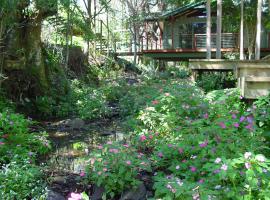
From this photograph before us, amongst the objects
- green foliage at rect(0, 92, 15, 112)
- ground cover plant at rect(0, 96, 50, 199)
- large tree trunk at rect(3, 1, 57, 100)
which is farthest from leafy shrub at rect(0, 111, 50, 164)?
large tree trunk at rect(3, 1, 57, 100)

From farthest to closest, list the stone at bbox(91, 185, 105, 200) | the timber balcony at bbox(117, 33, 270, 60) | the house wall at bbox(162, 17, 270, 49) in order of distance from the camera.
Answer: the house wall at bbox(162, 17, 270, 49), the timber balcony at bbox(117, 33, 270, 60), the stone at bbox(91, 185, 105, 200)

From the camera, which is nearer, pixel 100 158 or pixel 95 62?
pixel 100 158

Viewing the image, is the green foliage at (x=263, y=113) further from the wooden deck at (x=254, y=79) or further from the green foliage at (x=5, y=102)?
the green foliage at (x=5, y=102)

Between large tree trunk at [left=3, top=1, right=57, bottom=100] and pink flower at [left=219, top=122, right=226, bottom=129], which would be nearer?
pink flower at [left=219, top=122, right=226, bottom=129]

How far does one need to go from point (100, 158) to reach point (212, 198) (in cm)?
178

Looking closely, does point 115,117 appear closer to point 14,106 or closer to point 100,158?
point 14,106

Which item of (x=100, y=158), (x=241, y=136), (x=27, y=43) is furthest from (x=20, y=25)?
(x=241, y=136)

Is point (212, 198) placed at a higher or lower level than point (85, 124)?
higher

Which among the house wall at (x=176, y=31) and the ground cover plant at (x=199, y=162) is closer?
the ground cover plant at (x=199, y=162)

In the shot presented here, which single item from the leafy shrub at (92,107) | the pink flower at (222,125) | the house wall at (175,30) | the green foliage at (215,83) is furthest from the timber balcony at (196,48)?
the pink flower at (222,125)

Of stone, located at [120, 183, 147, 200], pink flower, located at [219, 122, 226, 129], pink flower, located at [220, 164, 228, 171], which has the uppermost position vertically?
pink flower, located at [219, 122, 226, 129]

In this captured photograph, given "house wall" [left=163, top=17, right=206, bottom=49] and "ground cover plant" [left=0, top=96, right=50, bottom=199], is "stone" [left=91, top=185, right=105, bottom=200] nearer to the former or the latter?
"ground cover plant" [left=0, top=96, right=50, bottom=199]

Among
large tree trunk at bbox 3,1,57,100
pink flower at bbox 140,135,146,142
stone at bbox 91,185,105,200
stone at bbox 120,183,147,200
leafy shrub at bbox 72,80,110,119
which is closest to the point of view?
stone at bbox 120,183,147,200

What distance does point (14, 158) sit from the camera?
4.86 meters
